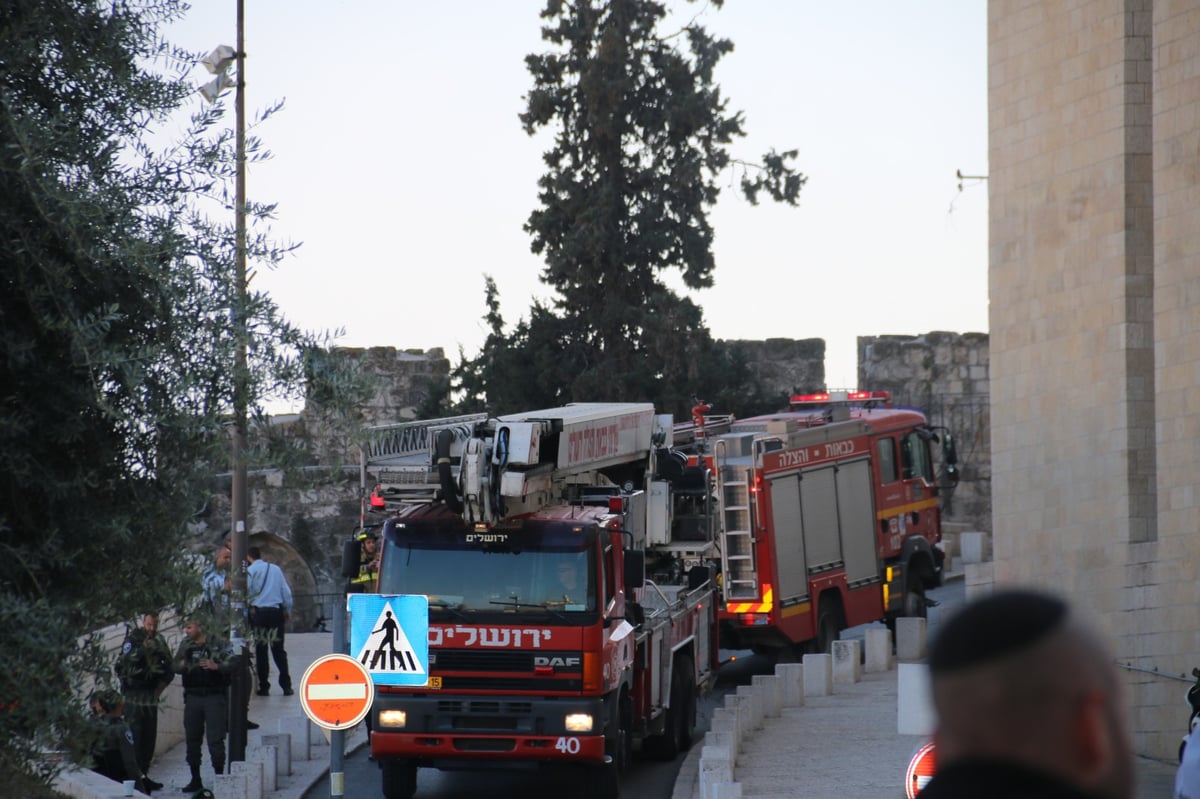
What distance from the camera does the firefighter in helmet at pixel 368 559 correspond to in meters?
15.1

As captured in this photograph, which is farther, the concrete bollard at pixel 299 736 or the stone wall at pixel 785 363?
the stone wall at pixel 785 363

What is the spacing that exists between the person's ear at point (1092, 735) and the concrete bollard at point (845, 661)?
1834cm

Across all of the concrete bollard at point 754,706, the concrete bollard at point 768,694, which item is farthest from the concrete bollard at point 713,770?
the concrete bollard at point 768,694

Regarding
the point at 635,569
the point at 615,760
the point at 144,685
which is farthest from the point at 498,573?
the point at 144,685

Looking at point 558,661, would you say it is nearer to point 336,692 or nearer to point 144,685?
point 336,692

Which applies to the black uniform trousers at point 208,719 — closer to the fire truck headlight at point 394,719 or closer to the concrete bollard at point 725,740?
Answer: the fire truck headlight at point 394,719

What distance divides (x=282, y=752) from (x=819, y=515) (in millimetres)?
8622

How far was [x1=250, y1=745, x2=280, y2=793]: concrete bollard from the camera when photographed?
13773 mm

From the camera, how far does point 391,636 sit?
A: 11.1 metres

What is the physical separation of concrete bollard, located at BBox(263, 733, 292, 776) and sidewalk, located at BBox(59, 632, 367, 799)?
0.16 feet

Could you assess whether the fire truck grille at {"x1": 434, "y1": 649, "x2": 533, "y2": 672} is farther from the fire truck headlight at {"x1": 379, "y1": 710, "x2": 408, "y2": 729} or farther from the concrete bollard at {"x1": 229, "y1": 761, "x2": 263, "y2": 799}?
the concrete bollard at {"x1": 229, "y1": 761, "x2": 263, "y2": 799}

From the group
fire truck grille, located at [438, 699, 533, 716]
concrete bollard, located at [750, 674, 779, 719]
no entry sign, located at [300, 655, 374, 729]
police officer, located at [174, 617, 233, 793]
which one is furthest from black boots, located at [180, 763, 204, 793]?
concrete bollard, located at [750, 674, 779, 719]

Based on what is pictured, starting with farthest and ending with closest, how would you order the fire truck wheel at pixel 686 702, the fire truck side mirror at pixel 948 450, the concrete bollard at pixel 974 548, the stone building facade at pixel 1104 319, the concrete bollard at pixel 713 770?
1. the concrete bollard at pixel 974 548
2. the fire truck side mirror at pixel 948 450
3. the fire truck wheel at pixel 686 702
4. the stone building facade at pixel 1104 319
5. the concrete bollard at pixel 713 770

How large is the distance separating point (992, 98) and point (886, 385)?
19.0 meters
